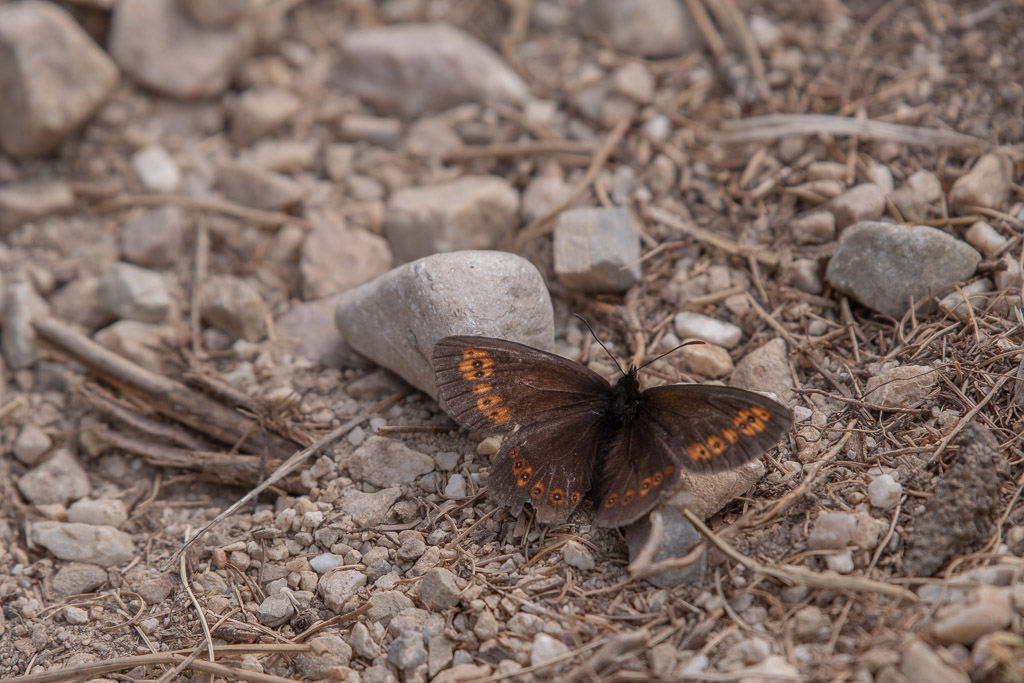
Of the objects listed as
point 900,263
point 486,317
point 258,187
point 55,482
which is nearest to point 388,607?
point 486,317

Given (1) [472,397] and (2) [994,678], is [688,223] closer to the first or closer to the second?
(1) [472,397]

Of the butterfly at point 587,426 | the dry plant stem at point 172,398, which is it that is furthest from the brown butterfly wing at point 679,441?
the dry plant stem at point 172,398

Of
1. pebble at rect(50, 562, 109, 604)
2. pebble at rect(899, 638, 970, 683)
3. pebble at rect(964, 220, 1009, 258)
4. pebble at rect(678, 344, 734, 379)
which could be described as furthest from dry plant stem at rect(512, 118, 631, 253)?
pebble at rect(899, 638, 970, 683)

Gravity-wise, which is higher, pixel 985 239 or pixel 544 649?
pixel 985 239

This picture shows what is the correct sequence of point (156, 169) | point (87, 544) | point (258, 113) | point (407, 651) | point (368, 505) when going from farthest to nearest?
point (258, 113)
point (156, 169)
point (87, 544)
point (368, 505)
point (407, 651)

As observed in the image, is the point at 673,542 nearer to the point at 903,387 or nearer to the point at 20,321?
the point at 903,387

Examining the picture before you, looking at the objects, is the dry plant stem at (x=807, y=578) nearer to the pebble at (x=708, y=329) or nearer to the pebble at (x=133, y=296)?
the pebble at (x=708, y=329)
